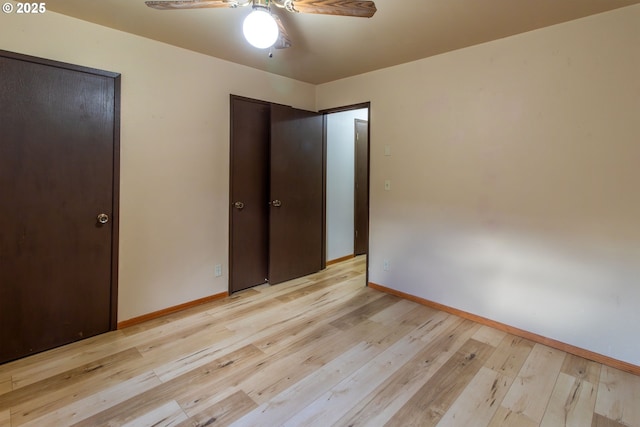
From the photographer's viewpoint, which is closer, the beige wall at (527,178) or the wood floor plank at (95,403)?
the wood floor plank at (95,403)

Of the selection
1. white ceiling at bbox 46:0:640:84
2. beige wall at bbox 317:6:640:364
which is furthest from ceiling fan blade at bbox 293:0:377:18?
beige wall at bbox 317:6:640:364

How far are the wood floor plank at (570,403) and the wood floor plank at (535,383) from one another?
3cm

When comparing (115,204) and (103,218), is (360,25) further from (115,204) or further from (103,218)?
(103,218)

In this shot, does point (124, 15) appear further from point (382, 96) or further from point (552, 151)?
point (552, 151)

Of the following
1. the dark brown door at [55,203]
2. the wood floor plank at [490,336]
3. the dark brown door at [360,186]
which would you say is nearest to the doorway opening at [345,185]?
the dark brown door at [360,186]

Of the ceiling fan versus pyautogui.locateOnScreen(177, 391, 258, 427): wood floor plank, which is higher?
the ceiling fan

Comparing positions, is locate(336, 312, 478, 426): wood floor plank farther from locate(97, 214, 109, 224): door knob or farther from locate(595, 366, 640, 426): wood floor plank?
locate(97, 214, 109, 224): door knob

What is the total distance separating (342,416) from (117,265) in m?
2.04

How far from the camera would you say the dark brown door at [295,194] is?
A: 3537mm

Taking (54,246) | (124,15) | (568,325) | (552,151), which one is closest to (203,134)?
(124,15)

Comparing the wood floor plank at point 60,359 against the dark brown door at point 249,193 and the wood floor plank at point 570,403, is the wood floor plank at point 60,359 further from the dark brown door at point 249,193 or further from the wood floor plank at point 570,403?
the wood floor plank at point 570,403

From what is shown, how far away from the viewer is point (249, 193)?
3.40m

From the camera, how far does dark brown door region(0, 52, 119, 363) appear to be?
2.09 meters

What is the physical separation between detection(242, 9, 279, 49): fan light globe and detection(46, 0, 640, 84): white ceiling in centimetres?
58
